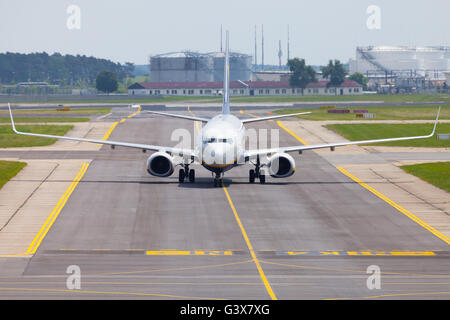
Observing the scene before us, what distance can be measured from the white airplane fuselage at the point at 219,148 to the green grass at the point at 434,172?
48.5 feet

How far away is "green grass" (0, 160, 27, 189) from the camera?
59819 mm

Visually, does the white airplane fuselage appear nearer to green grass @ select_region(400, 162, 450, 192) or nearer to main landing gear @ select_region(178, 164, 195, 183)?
main landing gear @ select_region(178, 164, 195, 183)

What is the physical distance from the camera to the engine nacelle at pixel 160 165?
5628 centimetres

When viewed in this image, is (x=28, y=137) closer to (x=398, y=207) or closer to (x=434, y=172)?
(x=434, y=172)

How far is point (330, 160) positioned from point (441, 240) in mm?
34248

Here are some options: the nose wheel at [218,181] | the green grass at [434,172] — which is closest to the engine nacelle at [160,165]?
the nose wheel at [218,181]

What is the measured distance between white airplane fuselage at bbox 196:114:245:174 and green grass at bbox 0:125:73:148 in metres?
38.0

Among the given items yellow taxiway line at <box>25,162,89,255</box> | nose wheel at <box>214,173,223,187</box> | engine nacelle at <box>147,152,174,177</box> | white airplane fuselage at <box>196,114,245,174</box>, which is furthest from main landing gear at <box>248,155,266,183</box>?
yellow taxiway line at <box>25,162,89,255</box>

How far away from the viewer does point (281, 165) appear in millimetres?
56969

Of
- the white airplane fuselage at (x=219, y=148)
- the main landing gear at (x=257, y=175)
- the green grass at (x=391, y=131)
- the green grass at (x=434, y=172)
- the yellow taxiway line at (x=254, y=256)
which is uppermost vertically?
the white airplane fuselage at (x=219, y=148)

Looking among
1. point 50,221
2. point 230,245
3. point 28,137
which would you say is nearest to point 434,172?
point 230,245

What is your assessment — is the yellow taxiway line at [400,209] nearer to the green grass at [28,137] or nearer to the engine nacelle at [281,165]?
the engine nacelle at [281,165]

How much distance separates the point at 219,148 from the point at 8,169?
70.6 feet

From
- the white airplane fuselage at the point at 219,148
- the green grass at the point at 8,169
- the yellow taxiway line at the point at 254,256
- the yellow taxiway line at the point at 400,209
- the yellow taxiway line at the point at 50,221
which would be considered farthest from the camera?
the green grass at the point at 8,169
